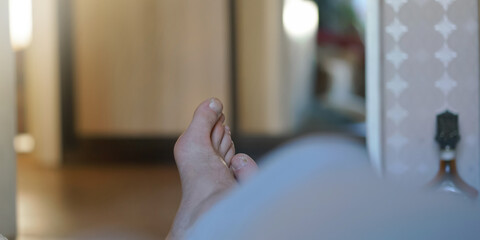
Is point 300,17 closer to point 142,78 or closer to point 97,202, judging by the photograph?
point 142,78

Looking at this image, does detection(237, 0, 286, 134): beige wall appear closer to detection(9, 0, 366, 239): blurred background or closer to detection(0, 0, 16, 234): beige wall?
detection(9, 0, 366, 239): blurred background

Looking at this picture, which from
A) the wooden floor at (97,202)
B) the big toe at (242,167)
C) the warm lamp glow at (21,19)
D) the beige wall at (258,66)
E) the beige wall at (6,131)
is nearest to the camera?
the big toe at (242,167)

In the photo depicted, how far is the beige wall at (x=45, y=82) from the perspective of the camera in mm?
3723

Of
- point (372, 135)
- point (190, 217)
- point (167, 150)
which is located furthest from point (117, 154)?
point (190, 217)

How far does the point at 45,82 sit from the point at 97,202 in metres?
1.51

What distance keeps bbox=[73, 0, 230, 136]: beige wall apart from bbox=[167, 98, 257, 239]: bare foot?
254cm

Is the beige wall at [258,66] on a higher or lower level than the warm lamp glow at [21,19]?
lower

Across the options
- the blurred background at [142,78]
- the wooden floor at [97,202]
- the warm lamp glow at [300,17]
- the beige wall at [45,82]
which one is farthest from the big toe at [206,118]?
the warm lamp glow at [300,17]

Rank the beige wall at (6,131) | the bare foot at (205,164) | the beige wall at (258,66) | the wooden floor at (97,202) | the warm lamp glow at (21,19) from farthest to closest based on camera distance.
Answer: the warm lamp glow at (21,19)
the beige wall at (258,66)
the wooden floor at (97,202)
the beige wall at (6,131)
the bare foot at (205,164)

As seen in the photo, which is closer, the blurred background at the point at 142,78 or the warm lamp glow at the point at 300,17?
the blurred background at the point at 142,78

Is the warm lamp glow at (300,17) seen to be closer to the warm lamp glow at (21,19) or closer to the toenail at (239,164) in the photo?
the warm lamp glow at (21,19)

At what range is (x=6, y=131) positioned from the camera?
1.81m

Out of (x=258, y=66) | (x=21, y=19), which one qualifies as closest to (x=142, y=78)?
(x=258, y=66)

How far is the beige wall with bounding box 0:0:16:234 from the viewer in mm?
1792
